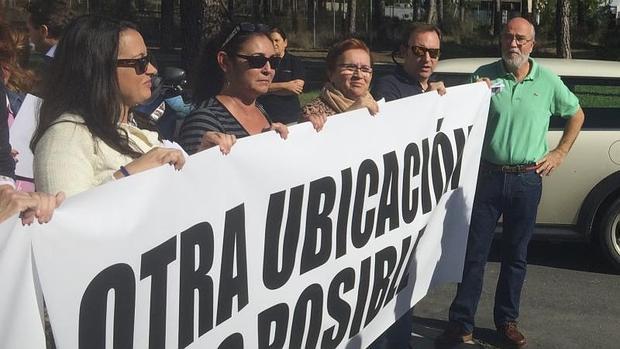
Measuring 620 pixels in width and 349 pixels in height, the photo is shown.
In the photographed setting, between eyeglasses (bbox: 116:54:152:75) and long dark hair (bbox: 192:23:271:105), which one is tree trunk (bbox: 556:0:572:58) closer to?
long dark hair (bbox: 192:23:271:105)

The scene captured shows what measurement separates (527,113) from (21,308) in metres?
3.22

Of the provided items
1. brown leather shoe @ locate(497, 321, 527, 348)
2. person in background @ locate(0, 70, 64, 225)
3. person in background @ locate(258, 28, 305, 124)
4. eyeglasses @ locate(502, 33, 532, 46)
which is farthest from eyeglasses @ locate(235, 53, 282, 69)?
person in background @ locate(258, 28, 305, 124)

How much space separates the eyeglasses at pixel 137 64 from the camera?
2950 millimetres

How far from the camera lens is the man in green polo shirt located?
4852 mm

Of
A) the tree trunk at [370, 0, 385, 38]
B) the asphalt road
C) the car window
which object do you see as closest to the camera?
the asphalt road

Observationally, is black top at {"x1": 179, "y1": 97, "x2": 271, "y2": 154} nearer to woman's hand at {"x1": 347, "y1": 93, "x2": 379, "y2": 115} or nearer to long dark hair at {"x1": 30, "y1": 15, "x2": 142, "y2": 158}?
long dark hair at {"x1": 30, "y1": 15, "x2": 142, "y2": 158}

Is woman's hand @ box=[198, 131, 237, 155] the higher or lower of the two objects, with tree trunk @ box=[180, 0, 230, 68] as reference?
lower

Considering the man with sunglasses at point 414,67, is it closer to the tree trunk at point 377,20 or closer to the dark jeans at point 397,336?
the dark jeans at point 397,336

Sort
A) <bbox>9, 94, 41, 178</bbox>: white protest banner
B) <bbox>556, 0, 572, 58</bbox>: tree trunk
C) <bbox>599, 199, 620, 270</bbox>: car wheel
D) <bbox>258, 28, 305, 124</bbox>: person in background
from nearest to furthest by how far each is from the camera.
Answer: <bbox>9, 94, 41, 178</bbox>: white protest banner < <bbox>258, 28, 305, 124</bbox>: person in background < <bbox>599, 199, 620, 270</bbox>: car wheel < <bbox>556, 0, 572, 58</bbox>: tree trunk

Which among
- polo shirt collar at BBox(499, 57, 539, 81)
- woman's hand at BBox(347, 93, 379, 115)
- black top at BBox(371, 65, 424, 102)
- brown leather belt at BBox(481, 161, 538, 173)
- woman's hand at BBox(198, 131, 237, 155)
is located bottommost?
brown leather belt at BBox(481, 161, 538, 173)

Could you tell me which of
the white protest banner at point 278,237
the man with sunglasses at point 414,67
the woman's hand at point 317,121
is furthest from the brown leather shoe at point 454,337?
the woman's hand at point 317,121

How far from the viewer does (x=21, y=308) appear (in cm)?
229

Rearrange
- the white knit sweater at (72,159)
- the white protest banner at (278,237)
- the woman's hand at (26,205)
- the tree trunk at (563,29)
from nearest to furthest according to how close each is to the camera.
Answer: the woman's hand at (26,205) → the white protest banner at (278,237) → the white knit sweater at (72,159) → the tree trunk at (563,29)

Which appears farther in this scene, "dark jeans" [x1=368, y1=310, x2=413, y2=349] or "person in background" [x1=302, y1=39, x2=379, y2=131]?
"dark jeans" [x1=368, y1=310, x2=413, y2=349]
